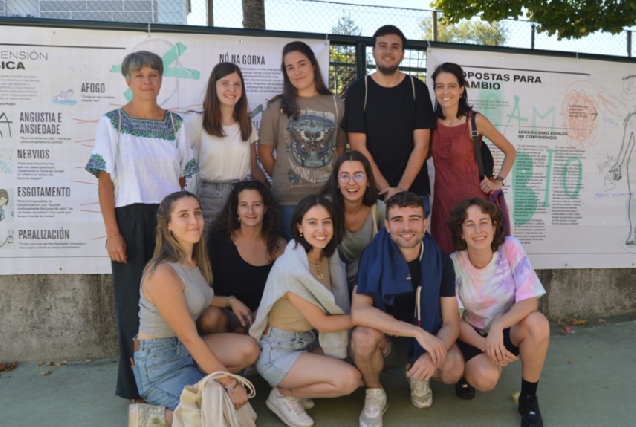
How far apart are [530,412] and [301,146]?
220cm

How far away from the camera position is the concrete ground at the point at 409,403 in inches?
143

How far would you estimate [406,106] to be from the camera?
14.1 ft

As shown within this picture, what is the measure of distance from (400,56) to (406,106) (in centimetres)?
35

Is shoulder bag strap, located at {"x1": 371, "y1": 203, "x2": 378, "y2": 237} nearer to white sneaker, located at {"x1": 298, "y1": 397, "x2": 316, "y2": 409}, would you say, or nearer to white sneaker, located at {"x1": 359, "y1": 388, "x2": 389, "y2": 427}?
white sneaker, located at {"x1": 359, "y1": 388, "x2": 389, "y2": 427}

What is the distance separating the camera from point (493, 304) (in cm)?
382

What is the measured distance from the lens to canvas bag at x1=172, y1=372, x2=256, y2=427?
10.2 ft

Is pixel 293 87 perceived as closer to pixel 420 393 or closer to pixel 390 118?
pixel 390 118

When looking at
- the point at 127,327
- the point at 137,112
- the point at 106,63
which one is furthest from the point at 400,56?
the point at 127,327

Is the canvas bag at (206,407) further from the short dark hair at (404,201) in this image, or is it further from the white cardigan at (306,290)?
the short dark hair at (404,201)

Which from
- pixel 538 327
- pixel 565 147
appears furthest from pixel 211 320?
pixel 565 147

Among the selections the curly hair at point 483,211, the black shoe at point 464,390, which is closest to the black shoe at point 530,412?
the black shoe at point 464,390

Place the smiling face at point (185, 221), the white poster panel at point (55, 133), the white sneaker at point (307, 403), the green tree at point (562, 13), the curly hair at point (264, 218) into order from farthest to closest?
1. the green tree at point (562, 13)
2. the white poster panel at point (55, 133)
3. the curly hair at point (264, 218)
4. the white sneaker at point (307, 403)
5. the smiling face at point (185, 221)

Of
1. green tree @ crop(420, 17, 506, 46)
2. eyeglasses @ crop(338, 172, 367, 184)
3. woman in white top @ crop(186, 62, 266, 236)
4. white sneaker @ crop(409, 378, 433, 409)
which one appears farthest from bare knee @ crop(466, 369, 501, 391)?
green tree @ crop(420, 17, 506, 46)

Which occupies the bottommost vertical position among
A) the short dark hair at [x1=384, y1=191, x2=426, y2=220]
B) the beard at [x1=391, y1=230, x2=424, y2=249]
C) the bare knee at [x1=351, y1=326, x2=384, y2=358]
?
the bare knee at [x1=351, y1=326, x2=384, y2=358]
